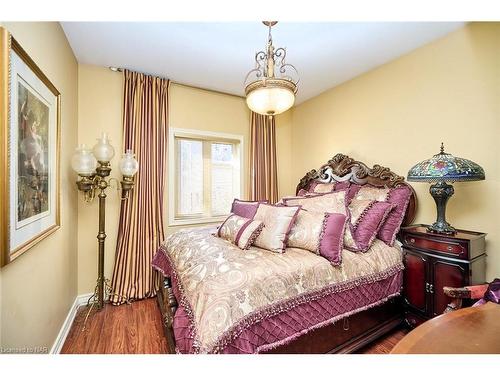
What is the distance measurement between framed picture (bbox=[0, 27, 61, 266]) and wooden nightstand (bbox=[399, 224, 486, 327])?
2.70 meters

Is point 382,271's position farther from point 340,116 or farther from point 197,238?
point 340,116

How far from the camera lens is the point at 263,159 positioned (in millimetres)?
3600

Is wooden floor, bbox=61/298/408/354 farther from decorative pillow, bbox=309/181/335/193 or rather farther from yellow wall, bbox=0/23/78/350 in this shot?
decorative pillow, bbox=309/181/335/193

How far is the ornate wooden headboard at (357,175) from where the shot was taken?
2293 millimetres

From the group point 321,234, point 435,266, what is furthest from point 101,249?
point 435,266

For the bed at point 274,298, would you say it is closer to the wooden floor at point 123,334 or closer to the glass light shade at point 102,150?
the wooden floor at point 123,334

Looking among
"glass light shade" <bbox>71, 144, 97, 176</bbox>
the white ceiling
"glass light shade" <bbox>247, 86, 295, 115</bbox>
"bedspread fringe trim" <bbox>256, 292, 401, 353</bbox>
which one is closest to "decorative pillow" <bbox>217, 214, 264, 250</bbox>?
"bedspread fringe trim" <bbox>256, 292, 401, 353</bbox>

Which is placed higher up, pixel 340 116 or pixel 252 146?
pixel 340 116

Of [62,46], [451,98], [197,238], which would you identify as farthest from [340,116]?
[62,46]

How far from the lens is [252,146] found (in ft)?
11.6

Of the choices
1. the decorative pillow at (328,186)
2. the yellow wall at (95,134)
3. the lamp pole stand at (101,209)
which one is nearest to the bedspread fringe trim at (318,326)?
the decorative pillow at (328,186)

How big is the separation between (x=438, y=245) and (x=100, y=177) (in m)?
3.17

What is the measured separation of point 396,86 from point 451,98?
0.56 m

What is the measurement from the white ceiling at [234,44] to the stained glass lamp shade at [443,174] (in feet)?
3.95
